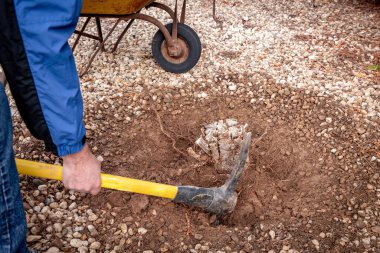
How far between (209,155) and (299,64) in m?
1.57

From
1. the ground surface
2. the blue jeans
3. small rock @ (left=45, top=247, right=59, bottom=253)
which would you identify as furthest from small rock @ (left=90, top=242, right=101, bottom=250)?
the blue jeans

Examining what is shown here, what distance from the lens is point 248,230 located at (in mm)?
2537

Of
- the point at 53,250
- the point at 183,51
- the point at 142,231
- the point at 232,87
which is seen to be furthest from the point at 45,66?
the point at 183,51

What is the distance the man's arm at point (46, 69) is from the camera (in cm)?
141

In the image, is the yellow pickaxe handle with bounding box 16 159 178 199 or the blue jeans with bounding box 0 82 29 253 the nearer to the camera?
the blue jeans with bounding box 0 82 29 253

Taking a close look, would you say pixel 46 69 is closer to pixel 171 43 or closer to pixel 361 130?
pixel 171 43

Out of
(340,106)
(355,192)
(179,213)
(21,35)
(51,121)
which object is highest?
(21,35)

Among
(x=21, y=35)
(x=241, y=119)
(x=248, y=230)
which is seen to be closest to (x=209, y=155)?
(x=241, y=119)

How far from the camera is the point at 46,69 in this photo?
1.48 metres

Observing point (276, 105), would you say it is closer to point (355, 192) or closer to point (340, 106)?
point (340, 106)

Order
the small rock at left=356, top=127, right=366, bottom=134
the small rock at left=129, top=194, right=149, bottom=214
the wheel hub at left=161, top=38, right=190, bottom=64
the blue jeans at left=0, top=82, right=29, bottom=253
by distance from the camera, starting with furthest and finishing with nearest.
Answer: the wheel hub at left=161, top=38, right=190, bottom=64, the small rock at left=356, top=127, right=366, bottom=134, the small rock at left=129, top=194, right=149, bottom=214, the blue jeans at left=0, top=82, right=29, bottom=253

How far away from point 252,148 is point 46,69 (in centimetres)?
196

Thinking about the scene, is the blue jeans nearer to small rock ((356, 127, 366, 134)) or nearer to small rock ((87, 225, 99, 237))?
small rock ((87, 225, 99, 237))

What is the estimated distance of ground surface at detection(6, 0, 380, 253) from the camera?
248 centimetres
